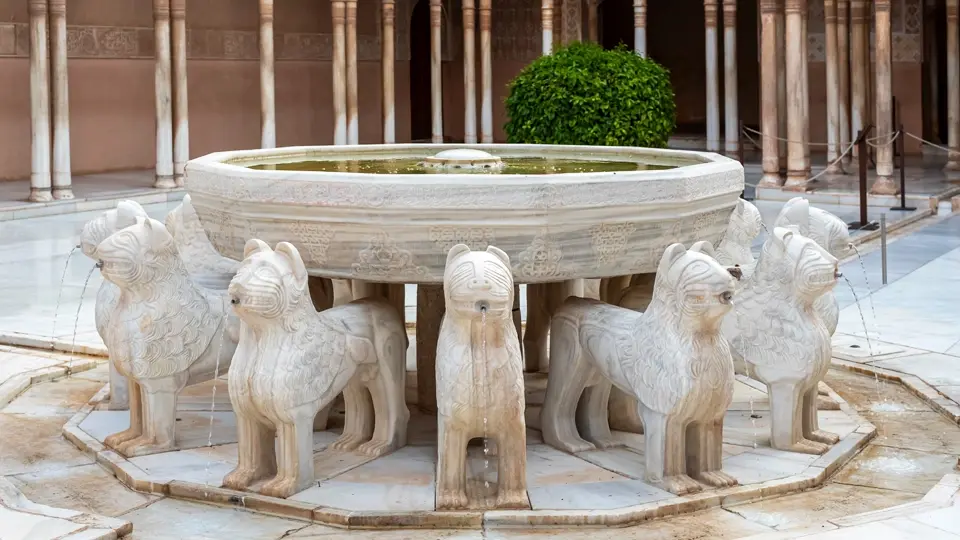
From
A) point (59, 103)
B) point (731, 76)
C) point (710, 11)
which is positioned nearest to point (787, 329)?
point (59, 103)

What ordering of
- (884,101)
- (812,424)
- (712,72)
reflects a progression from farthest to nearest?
1. (712,72)
2. (884,101)
3. (812,424)

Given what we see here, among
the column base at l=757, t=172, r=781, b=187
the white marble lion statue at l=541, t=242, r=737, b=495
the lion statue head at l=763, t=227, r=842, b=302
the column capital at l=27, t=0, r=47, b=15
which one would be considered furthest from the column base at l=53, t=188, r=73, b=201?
the lion statue head at l=763, t=227, r=842, b=302

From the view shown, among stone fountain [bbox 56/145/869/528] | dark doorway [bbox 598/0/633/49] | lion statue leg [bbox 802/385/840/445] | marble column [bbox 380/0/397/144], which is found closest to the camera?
stone fountain [bbox 56/145/869/528]

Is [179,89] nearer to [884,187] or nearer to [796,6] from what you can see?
[796,6]

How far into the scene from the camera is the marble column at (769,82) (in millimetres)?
15000

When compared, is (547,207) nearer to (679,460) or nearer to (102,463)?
(679,460)

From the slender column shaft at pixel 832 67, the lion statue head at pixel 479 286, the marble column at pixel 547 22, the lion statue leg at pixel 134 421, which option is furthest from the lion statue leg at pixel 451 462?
the marble column at pixel 547 22

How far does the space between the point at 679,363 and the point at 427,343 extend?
159 cm

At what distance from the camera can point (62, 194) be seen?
1440cm

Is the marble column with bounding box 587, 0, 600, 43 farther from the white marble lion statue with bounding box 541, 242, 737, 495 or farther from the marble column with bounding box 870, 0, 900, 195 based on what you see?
the white marble lion statue with bounding box 541, 242, 737, 495

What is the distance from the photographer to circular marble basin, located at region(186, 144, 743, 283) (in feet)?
15.1

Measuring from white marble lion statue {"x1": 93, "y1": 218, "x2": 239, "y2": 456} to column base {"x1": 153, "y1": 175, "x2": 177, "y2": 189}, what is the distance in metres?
10.9

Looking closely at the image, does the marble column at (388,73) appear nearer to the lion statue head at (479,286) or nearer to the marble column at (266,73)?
the marble column at (266,73)

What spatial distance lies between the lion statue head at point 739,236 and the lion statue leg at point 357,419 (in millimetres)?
1846
